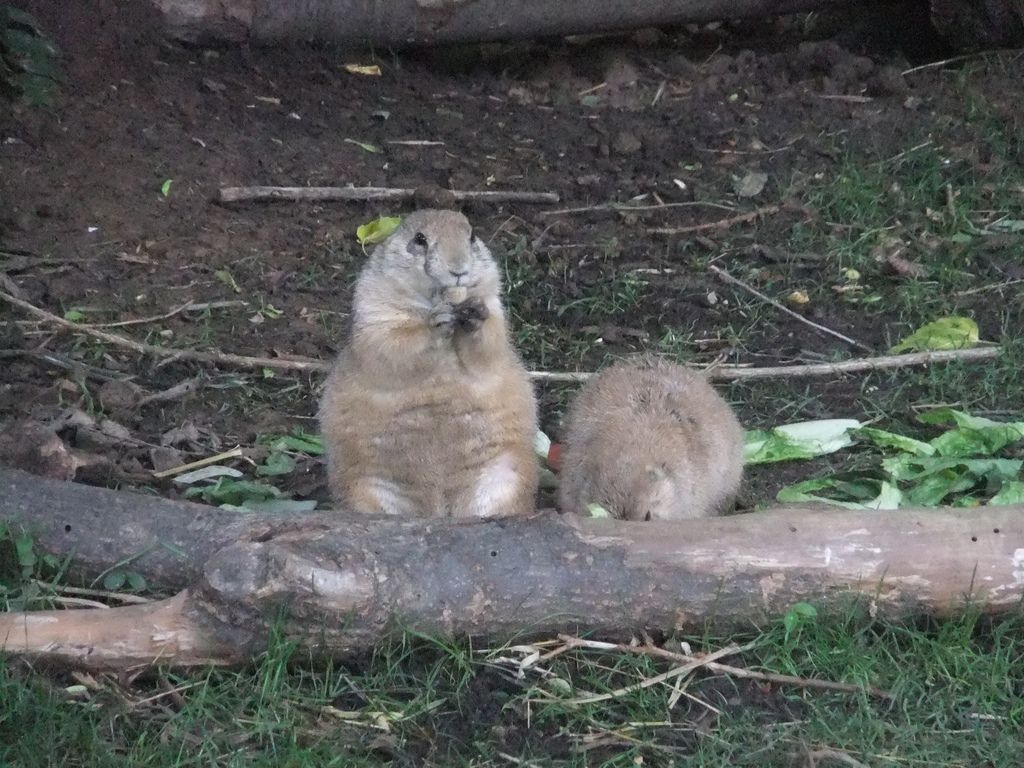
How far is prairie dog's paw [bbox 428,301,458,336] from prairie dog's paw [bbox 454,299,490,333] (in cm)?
2

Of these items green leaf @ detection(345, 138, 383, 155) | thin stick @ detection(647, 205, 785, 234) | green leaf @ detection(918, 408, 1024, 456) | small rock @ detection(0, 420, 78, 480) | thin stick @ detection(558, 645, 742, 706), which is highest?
green leaf @ detection(345, 138, 383, 155)

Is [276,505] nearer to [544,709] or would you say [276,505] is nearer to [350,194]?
[544,709]

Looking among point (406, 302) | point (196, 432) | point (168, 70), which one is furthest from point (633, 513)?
point (168, 70)

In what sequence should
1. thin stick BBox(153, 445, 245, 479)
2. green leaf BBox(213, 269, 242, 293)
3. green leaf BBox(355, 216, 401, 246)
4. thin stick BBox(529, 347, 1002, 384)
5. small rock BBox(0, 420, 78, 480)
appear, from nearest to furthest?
small rock BBox(0, 420, 78, 480)
thin stick BBox(153, 445, 245, 479)
thin stick BBox(529, 347, 1002, 384)
green leaf BBox(213, 269, 242, 293)
green leaf BBox(355, 216, 401, 246)

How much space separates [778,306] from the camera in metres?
6.74

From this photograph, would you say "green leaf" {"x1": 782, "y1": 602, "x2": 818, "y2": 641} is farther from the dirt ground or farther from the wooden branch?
the wooden branch

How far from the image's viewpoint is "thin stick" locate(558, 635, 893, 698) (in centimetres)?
386

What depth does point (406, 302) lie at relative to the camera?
5043 millimetres

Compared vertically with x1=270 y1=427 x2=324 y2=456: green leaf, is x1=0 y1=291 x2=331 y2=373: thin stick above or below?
above

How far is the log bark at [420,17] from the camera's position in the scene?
883 centimetres

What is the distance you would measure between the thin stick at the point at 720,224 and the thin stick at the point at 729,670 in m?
3.86

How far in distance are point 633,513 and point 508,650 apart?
2.95ft

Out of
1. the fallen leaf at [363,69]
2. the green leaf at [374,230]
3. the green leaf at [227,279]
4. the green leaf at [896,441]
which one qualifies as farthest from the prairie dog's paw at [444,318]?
the fallen leaf at [363,69]

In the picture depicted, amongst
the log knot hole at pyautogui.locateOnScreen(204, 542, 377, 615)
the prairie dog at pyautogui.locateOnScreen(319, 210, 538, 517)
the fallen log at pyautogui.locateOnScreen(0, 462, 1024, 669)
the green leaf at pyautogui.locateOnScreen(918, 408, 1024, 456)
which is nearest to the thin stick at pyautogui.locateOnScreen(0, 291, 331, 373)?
the prairie dog at pyautogui.locateOnScreen(319, 210, 538, 517)
